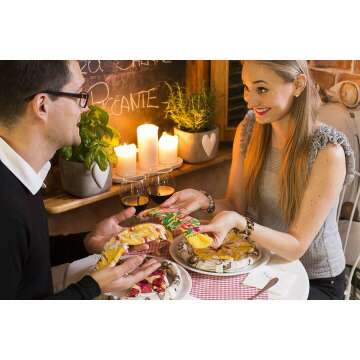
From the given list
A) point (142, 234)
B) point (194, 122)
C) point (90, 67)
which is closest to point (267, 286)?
point (142, 234)

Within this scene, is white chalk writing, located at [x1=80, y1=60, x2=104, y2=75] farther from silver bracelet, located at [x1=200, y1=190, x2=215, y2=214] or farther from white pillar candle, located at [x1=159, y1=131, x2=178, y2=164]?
silver bracelet, located at [x1=200, y1=190, x2=215, y2=214]

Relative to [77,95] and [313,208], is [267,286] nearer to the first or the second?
[313,208]

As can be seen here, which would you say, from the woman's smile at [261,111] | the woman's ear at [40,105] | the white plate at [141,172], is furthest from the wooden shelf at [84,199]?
the woman's ear at [40,105]

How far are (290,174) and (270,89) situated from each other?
0.21 meters

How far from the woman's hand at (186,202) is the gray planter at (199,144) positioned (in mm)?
80

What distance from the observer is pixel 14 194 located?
125cm

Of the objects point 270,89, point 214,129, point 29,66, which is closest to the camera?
point 29,66

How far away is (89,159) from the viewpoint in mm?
1360

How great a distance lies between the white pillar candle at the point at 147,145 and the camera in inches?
56.7

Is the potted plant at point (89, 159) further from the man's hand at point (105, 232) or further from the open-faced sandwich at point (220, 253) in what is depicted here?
the open-faced sandwich at point (220, 253)

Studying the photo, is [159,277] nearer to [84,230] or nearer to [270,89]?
[84,230]

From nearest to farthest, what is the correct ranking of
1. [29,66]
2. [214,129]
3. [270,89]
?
[29,66], [270,89], [214,129]

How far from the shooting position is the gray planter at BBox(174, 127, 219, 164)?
4.76 feet
